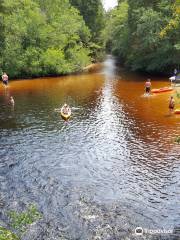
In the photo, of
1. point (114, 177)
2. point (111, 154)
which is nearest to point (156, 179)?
point (114, 177)

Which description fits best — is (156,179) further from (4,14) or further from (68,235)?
(4,14)

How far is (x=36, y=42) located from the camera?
56.0m

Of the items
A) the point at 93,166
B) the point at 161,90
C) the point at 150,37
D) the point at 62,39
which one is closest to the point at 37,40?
the point at 62,39

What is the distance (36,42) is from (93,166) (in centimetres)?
3878

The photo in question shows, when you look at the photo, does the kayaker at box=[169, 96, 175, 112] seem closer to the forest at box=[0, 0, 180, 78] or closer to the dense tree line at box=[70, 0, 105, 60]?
the forest at box=[0, 0, 180, 78]

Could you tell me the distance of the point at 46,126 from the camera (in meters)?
29.0

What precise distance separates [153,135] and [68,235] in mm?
13392

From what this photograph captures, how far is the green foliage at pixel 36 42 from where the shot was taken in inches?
2092

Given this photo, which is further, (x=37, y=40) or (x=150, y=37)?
(x=37, y=40)

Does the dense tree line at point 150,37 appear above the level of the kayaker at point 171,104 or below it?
above

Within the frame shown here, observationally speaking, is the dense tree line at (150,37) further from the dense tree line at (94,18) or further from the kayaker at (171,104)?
the dense tree line at (94,18)

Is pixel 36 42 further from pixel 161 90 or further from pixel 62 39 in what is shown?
pixel 161 90

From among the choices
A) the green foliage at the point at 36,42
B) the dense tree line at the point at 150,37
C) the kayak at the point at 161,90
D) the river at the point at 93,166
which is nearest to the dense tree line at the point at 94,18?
the green foliage at the point at 36,42

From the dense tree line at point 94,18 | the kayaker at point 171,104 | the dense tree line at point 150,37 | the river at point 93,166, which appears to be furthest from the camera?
the dense tree line at point 94,18
